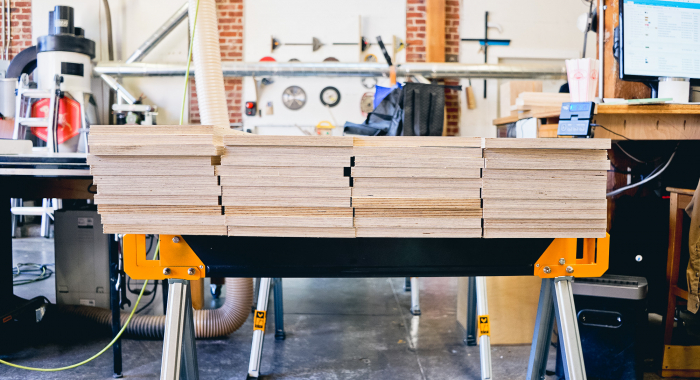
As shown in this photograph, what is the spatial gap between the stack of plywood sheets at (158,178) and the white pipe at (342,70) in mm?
4071

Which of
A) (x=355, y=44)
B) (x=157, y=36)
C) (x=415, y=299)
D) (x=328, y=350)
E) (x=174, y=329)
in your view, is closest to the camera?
(x=174, y=329)

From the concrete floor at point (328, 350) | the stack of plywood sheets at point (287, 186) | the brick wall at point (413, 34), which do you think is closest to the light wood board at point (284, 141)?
the stack of plywood sheets at point (287, 186)

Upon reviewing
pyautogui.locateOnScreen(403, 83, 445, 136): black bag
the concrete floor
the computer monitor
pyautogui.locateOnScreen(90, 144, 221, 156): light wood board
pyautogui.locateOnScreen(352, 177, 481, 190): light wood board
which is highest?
the computer monitor

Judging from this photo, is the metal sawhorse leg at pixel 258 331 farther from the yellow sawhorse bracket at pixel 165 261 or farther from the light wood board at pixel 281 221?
the light wood board at pixel 281 221

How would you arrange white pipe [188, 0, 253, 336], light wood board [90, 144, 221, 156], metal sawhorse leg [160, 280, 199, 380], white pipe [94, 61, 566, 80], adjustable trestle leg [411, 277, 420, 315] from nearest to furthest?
light wood board [90, 144, 221, 156]
metal sawhorse leg [160, 280, 199, 380]
white pipe [188, 0, 253, 336]
adjustable trestle leg [411, 277, 420, 315]
white pipe [94, 61, 566, 80]

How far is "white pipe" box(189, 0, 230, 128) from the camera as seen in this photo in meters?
1.70

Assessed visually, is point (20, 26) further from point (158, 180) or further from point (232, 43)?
point (158, 180)

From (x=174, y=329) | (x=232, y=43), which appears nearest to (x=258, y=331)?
(x=174, y=329)

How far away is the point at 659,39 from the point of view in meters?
1.61

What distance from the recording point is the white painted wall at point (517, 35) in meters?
5.17

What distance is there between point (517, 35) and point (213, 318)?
4560 millimetres

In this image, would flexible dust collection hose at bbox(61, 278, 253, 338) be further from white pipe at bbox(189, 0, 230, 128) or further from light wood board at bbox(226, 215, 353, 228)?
light wood board at bbox(226, 215, 353, 228)

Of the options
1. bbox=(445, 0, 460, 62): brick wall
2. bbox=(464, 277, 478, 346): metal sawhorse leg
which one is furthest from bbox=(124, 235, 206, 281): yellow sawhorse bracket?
bbox=(445, 0, 460, 62): brick wall

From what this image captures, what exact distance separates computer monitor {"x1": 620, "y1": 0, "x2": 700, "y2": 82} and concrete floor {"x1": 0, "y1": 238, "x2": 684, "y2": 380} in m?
1.10
